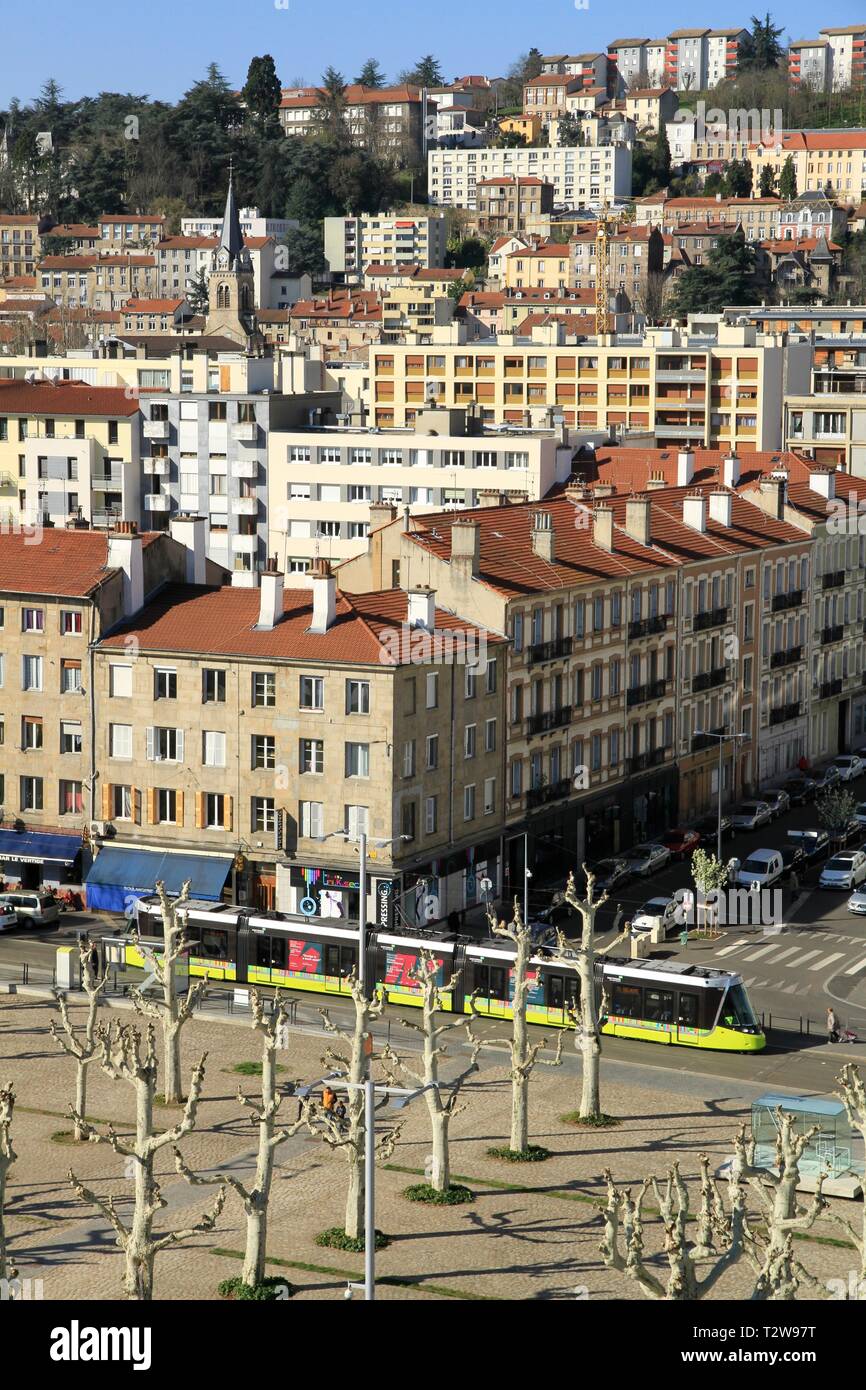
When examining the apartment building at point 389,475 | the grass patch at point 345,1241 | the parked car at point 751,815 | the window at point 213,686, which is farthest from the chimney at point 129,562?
the apartment building at point 389,475

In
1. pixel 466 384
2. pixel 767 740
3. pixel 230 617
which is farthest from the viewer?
pixel 466 384

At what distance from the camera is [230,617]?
80.1 meters

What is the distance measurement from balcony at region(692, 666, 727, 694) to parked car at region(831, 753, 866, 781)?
10886 mm

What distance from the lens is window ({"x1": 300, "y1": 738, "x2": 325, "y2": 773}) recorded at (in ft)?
250

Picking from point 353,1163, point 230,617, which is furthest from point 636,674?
point 353,1163

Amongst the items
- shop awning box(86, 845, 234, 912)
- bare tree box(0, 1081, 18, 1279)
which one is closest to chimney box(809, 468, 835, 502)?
shop awning box(86, 845, 234, 912)

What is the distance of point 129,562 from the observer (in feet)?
268

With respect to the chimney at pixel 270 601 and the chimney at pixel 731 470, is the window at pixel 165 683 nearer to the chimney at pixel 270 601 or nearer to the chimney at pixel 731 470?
the chimney at pixel 270 601

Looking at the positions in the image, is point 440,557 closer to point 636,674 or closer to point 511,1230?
point 636,674

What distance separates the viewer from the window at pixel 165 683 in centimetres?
7919

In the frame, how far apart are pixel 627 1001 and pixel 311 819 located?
14744mm

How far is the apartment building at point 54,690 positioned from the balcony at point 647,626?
19.4 meters

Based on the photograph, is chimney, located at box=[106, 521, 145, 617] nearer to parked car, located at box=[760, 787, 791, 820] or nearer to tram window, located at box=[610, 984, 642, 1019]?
tram window, located at box=[610, 984, 642, 1019]
